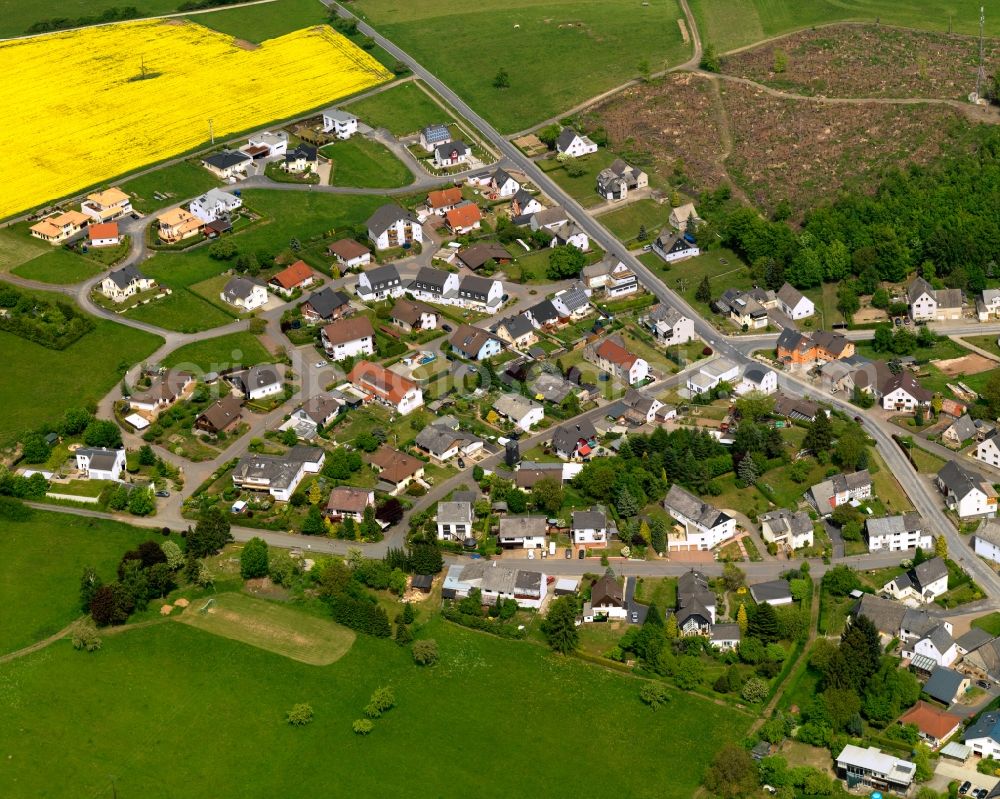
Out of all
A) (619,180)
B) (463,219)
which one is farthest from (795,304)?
(463,219)

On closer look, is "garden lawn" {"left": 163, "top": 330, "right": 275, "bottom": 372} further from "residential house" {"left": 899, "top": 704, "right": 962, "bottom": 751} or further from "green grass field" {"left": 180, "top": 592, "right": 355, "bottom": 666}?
"residential house" {"left": 899, "top": 704, "right": 962, "bottom": 751}

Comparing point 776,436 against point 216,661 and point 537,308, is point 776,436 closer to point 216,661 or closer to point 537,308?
point 537,308

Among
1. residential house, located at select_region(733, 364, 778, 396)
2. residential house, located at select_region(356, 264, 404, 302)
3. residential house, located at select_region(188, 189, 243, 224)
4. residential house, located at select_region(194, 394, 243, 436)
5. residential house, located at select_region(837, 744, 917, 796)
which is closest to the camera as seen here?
residential house, located at select_region(837, 744, 917, 796)

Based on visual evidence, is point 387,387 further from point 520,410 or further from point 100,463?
point 100,463

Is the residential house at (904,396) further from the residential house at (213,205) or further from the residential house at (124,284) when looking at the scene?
the residential house at (213,205)

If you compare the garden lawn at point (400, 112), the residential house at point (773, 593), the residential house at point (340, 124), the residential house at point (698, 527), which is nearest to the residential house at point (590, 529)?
the residential house at point (698, 527)

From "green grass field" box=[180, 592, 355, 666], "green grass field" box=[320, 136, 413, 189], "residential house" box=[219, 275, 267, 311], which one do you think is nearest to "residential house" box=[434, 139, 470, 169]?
"green grass field" box=[320, 136, 413, 189]
